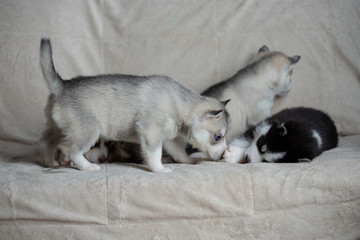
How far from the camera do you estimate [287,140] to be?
2697 millimetres

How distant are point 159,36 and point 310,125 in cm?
161

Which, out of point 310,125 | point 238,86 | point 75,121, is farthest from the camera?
point 238,86

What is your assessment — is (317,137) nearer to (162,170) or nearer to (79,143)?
(162,170)

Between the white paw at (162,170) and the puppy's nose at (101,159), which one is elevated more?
the white paw at (162,170)

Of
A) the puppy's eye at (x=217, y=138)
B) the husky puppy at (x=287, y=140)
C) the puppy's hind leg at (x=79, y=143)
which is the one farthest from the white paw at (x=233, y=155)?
the puppy's hind leg at (x=79, y=143)

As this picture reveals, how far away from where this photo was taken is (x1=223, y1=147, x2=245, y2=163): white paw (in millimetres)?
2750

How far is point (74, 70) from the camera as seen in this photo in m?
3.54

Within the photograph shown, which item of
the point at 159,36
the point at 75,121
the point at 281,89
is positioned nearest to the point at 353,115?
the point at 281,89

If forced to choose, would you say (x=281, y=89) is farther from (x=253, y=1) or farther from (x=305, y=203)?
(x=305, y=203)

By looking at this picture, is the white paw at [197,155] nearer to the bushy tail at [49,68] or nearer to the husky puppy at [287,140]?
the husky puppy at [287,140]

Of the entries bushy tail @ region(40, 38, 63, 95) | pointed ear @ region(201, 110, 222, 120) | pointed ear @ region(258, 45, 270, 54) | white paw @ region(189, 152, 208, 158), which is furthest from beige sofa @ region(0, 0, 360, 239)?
bushy tail @ region(40, 38, 63, 95)

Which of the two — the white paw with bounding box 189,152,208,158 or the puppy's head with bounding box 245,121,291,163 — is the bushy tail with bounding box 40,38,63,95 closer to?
the white paw with bounding box 189,152,208,158

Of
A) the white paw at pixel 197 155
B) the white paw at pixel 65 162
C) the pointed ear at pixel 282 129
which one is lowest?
the white paw at pixel 65 162

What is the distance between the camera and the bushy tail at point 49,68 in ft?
8.12
